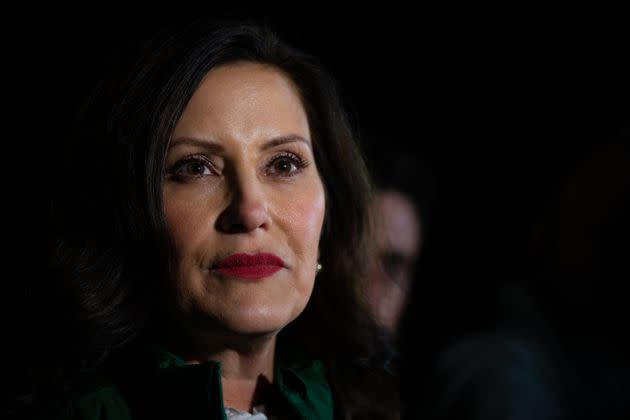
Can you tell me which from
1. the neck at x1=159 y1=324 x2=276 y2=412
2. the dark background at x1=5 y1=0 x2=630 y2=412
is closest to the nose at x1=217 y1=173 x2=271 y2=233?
the neck at x1=159 y1=324 x2=276 y2=412

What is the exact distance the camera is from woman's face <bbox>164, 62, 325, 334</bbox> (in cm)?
146

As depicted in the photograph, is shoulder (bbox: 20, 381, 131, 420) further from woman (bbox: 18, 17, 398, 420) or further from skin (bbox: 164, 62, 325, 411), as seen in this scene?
skin (bbox: 164, 62, 325, 411)

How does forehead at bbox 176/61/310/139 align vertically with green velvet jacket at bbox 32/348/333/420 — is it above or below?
above

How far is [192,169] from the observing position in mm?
1523

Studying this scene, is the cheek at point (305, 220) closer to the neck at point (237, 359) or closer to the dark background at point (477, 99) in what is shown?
the neck at point (237, 359)

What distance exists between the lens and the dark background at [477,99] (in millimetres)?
2979

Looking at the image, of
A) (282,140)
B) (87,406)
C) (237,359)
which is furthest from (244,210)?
(87,406)

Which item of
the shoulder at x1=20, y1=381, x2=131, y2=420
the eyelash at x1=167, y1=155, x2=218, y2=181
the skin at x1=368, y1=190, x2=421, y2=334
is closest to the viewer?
the shoulder at x1=20, y1=381, x2=131, y2=420

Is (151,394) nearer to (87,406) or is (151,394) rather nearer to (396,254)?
(87,406)

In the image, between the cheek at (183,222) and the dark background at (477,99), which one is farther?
the dark background at (477,99)

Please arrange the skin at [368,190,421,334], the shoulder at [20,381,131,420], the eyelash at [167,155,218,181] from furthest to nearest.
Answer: the skin at [368,190,421,334] < the eyelash at [167,155,218,181] < the shoulder at [20,381,131,420]

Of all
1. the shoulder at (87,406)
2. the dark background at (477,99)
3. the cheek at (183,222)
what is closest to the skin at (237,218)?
the cheek at (183,222)

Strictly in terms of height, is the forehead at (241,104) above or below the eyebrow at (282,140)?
above

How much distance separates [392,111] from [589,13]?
3.10 ft
